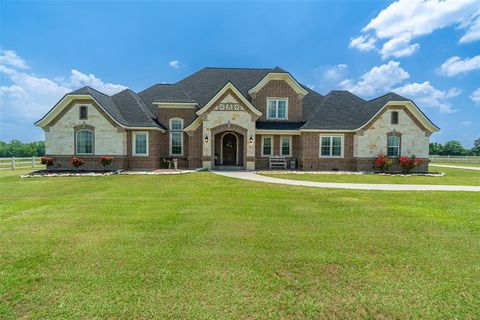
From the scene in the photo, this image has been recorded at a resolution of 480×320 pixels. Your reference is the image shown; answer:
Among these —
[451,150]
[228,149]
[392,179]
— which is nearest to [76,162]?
[228,149]

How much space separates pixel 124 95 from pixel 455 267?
24.1 m

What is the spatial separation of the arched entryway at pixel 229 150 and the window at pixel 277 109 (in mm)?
3839

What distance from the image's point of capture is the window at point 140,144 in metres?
19.6

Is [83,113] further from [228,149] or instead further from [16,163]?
[228,149]

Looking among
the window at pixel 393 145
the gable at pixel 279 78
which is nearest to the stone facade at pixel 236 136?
the window at pixel 393 145

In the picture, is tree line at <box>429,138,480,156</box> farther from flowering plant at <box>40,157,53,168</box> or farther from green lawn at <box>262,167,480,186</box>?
flowering plant at <box>40,157,53,168</box>

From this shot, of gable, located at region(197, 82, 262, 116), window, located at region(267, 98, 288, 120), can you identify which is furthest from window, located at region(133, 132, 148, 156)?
window, located at region(267, 98, 288, 120)

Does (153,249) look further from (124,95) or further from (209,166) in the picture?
(124,95)

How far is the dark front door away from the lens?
21.6 m

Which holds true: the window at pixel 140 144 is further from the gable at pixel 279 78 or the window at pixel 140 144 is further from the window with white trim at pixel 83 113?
the gable at pixel 279 78

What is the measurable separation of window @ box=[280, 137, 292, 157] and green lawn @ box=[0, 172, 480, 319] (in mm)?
13303

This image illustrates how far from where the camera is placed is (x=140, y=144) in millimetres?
19625

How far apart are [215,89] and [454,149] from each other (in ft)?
212

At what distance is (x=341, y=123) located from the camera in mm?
20250
